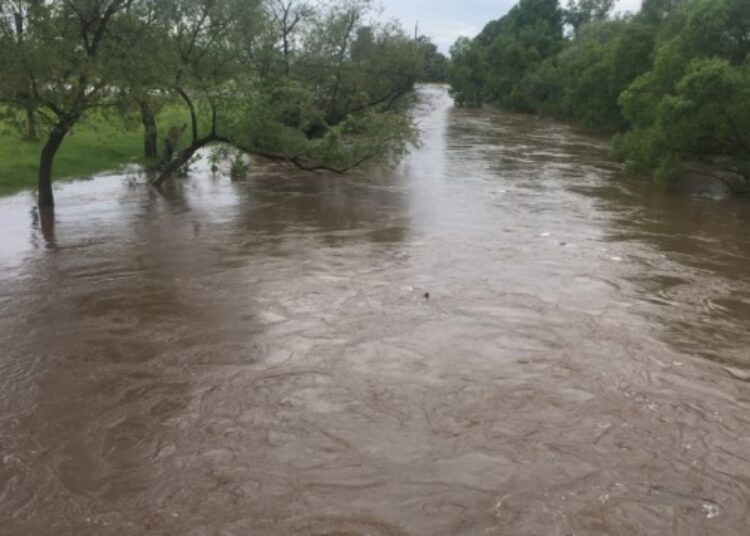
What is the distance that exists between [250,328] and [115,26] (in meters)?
12.5

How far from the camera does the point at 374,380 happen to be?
8.36m

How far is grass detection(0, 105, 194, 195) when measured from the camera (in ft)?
70.9

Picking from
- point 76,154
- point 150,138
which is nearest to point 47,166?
point 76,154

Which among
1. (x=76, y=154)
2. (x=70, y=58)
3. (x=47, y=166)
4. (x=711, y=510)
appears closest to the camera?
(x=711, y=510)

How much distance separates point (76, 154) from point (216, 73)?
6.71 m

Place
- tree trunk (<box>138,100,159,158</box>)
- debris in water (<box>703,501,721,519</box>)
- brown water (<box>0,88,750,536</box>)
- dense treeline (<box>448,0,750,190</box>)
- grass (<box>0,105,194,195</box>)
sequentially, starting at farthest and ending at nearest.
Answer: tree trunk (<box>138,100,159,158</box>), grass (<box>0,105,194,195</box>), dense treeline (<box>448,0,750,190</box>), brown water (<box>0,88,750,536</box>), debris in water (<box>703,501,721,519</box>)

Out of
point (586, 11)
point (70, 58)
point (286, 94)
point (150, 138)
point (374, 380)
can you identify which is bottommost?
point (374, 380)

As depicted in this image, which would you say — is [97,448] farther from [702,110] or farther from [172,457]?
[702,110]

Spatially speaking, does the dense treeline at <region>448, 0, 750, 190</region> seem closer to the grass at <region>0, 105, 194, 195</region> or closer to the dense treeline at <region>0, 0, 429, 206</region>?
the dense treeline at <region>0, 0, 429, 206</region>

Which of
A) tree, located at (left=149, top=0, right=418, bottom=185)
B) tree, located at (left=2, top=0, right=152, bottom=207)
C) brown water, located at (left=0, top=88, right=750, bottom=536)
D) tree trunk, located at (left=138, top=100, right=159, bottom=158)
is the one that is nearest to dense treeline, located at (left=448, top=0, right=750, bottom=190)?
brown water, located at (left=0, top=88, right=750, bottom=536)

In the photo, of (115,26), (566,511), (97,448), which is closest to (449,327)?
(566,511)

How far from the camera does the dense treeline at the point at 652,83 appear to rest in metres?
21.0

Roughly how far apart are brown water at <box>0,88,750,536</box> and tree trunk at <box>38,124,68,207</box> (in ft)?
6.35

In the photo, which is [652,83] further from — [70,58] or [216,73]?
[70,58]
